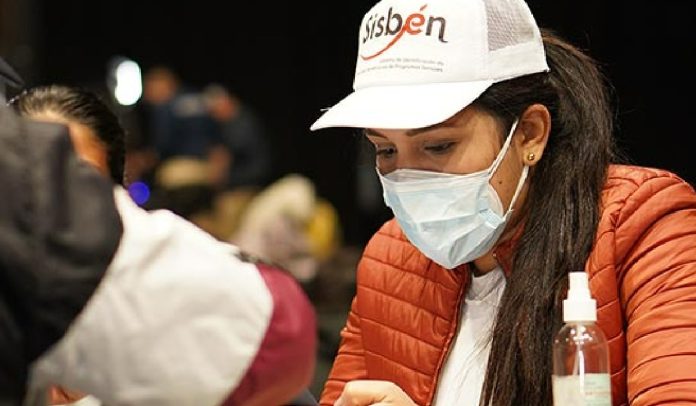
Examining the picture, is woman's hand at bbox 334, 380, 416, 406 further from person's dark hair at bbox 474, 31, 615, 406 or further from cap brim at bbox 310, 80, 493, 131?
cap brim at bbox 310, 80, 493, 131

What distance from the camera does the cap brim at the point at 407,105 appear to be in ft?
6.17

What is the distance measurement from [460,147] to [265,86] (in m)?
8.33

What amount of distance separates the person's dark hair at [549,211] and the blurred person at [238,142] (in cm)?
685

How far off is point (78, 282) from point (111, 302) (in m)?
0.04

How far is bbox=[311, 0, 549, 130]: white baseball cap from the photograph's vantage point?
190cm

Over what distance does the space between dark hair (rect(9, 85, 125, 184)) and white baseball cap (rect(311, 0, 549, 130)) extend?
1.40ft

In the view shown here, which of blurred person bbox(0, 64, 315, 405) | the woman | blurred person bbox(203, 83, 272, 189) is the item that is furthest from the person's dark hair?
blurred person bbox(203, 83, 272, 189)

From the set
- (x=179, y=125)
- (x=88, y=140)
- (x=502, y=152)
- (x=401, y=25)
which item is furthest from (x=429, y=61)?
(x=179, y=125)

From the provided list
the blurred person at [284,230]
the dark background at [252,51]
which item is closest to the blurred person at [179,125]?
the dark background at [252,51]

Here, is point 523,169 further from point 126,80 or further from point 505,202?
point 126,80

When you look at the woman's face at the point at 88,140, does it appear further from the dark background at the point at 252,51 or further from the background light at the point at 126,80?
the background light at the point at 126,80

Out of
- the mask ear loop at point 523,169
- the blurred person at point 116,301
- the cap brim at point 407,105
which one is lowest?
the mask ear loop at point 523,169

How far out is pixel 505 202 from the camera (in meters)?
1.97

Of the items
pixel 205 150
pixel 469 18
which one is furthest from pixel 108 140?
pixel 205 150
